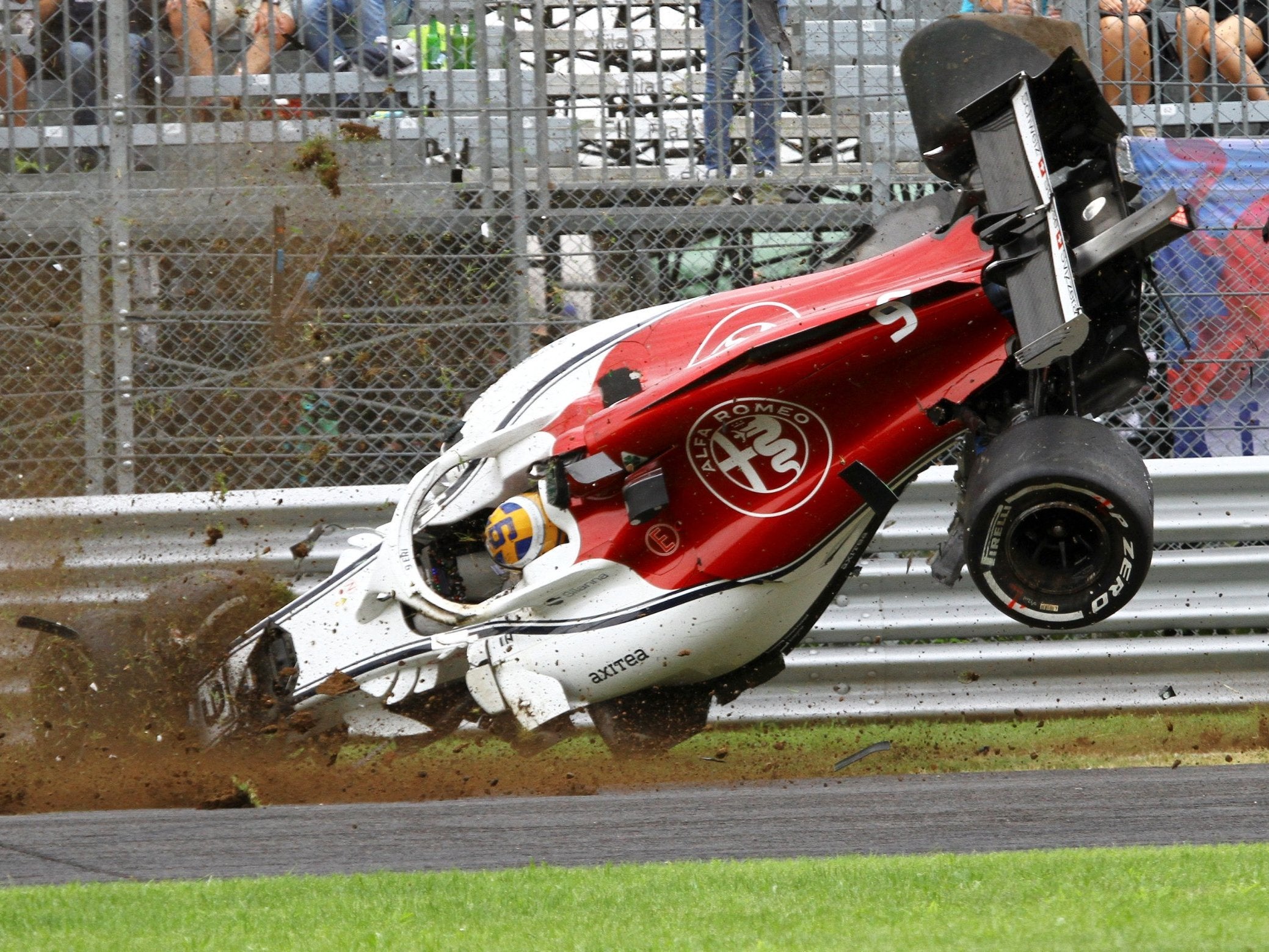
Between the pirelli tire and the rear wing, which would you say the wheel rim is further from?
the rear wing

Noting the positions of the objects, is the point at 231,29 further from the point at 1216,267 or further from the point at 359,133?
the point at 1216,267

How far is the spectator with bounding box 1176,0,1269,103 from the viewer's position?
7324mm

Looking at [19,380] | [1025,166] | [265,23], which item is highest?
[265,23]

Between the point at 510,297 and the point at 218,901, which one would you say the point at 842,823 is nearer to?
the point at 218,901

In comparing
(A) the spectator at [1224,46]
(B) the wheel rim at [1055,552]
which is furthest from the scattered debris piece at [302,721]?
(A) the spectator at [1224,46]

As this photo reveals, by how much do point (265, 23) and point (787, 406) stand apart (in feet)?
11.5

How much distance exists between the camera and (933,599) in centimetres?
756

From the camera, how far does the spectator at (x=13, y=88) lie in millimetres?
7453

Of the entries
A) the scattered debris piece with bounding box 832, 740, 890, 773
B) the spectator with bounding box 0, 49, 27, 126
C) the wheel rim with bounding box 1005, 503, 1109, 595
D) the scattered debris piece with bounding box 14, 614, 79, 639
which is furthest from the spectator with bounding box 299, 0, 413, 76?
the wheel rim with bounding box 1005, 503, 1109, 595

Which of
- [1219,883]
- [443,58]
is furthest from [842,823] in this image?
[443,58]

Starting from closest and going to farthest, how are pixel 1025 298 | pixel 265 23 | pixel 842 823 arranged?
pixel 1025 298 → pixel 842 823 → pixel 265 23

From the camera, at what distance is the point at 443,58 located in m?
7.50

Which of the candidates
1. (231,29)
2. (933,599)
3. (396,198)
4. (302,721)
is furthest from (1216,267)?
(231,29)

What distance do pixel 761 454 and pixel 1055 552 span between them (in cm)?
118
